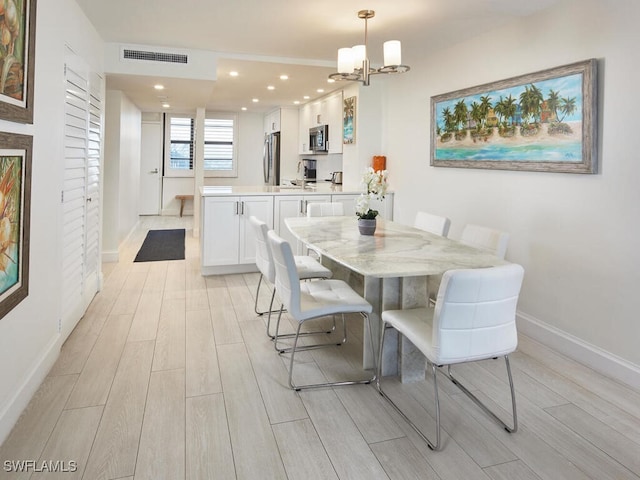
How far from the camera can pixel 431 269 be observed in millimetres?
2133

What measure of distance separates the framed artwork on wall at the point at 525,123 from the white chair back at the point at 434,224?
63 cm

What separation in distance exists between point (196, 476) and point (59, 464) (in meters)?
0.56

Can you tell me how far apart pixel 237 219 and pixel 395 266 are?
2.97 metres

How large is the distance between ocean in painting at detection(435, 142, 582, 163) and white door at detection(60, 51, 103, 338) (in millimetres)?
3074

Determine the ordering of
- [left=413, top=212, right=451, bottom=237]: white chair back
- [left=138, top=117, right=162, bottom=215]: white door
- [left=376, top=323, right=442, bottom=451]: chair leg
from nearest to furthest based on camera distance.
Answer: [left=376, top=323, right=442, bottom=451]: chair leg → [left=413, top=212, right=451, bottom=237]: white chair back → [left=138, top=117, right=162, bottom=215]: white door

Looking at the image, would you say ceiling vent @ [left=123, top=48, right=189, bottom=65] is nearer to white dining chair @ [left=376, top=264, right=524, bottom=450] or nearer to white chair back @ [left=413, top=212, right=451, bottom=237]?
white chair back @ [left=413, top=212, right=451, bottom=237]

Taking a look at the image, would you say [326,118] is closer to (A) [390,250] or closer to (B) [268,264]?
(B) [268,264]

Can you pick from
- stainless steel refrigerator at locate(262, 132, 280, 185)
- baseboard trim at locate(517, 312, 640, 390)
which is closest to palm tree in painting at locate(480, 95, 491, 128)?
baseboard trim at locate(517, 312, 640, 390)

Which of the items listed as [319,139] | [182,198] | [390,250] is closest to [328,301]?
[390,250]

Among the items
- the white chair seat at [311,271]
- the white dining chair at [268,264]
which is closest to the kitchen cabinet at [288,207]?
the white dining chair at [268,264]

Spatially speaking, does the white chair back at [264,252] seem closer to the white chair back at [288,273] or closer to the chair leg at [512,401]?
the white chair back at [288,273]

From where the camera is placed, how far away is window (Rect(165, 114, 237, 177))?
31.3 ft

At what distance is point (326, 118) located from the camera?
6664mm

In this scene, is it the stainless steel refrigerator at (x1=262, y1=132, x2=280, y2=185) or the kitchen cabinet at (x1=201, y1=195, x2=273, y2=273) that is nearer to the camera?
the kitchen cabinet at (x1=201, y1=195, x2=273, y2=273)
